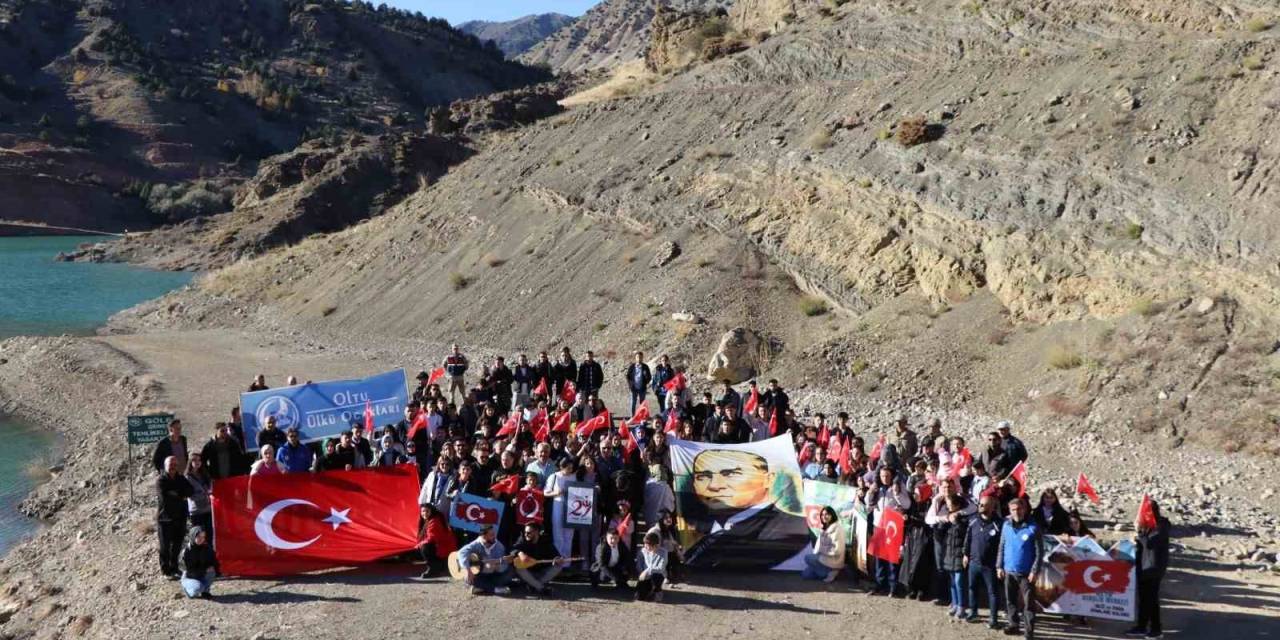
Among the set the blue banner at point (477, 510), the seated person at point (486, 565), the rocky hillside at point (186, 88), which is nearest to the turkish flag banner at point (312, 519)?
the blue banner at point (477, 510)

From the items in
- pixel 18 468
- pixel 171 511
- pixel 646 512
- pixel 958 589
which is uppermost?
pixel 171 511

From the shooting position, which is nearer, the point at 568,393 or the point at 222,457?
the point at 222,457

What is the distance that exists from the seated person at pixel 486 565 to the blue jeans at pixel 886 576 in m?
3.83

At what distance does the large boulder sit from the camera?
2370cm

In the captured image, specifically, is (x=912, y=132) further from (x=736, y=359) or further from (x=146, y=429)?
(x=146, y=429)

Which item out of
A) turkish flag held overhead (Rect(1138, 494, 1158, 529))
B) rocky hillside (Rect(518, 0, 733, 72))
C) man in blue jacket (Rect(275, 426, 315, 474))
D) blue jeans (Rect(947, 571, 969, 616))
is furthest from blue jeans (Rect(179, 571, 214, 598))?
rocky hillside (Rect(518, 0, 733, 72))

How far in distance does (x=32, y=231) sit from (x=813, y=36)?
7208cm

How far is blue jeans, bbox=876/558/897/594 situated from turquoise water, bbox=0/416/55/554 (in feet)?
41.2

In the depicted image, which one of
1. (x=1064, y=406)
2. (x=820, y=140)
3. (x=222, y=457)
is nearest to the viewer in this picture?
(x=222, y=457)

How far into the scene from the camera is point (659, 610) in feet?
34.9

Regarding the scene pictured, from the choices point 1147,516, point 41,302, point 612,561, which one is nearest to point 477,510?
point 612,561

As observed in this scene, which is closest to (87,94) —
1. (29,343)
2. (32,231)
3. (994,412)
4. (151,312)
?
(32,231)

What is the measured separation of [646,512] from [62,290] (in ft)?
167

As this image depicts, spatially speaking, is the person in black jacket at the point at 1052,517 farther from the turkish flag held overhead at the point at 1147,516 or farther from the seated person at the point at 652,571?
the seated person at the point at 652,571
